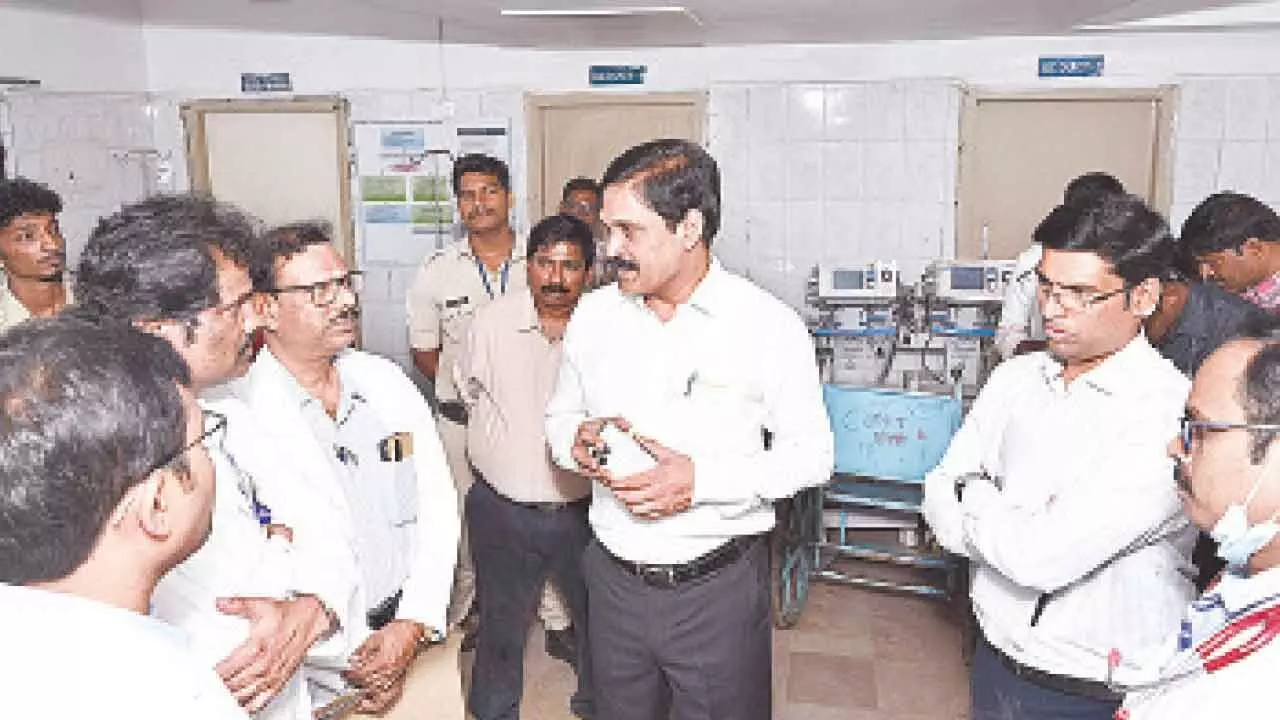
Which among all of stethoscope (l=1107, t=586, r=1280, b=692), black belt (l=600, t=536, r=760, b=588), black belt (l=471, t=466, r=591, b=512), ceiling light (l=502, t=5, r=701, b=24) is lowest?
black belt (l=471, t=466, r=591, b=512)

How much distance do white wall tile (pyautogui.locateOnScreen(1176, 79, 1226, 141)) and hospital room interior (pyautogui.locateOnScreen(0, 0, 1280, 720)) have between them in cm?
2

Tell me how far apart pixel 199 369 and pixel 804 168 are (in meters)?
4.15

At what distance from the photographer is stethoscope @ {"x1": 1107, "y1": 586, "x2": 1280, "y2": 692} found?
110 cm

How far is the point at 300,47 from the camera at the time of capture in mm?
5648

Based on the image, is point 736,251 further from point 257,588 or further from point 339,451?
point 257,588

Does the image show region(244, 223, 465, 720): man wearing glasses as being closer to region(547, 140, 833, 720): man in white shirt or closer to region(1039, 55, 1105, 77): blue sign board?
region(547, 140, 833, 720): man in white shirt

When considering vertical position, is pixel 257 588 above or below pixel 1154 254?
below

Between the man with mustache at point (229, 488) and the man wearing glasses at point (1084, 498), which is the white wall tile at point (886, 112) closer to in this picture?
the man wearing glasses at point (1084, 498)

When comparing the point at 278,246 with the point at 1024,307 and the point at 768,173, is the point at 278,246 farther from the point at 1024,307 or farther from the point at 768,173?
the point at 768,173

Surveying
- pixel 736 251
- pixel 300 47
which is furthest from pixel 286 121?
pixel 736 251

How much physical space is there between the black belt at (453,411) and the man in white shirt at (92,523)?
2587mm

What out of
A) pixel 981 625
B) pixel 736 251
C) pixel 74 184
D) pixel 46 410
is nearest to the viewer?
pixel 46 410

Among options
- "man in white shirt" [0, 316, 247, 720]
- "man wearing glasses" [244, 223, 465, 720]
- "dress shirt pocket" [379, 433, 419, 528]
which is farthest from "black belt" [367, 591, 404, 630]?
"man in white shirt" [0, 316, 247, 720]

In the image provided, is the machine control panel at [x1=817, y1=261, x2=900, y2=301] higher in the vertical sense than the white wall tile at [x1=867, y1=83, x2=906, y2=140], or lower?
lower
